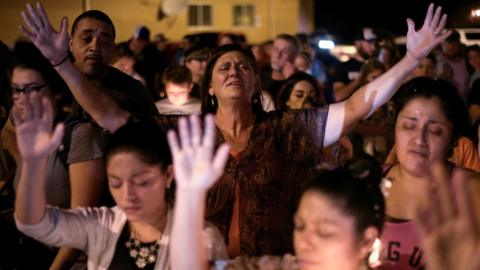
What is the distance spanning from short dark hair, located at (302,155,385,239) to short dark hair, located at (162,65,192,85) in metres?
3.91

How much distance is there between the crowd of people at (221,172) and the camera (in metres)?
2.45

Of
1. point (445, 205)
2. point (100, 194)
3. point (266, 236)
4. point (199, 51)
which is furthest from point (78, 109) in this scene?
point (199, 51)

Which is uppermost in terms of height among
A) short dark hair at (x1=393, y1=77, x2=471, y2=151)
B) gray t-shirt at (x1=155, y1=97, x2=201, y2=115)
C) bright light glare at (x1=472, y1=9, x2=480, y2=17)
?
bright light glare at (x1=472, y1=9, x2=480, y2=17)

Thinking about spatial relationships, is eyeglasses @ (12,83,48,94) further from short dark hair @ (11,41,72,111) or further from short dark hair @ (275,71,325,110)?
short dark hair @ (275,71,325,110)

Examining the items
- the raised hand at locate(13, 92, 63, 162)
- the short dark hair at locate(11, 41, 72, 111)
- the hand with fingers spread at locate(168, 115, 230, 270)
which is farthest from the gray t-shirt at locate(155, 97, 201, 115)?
the hand with fingers spread at locate(168, 115, 230, 270)

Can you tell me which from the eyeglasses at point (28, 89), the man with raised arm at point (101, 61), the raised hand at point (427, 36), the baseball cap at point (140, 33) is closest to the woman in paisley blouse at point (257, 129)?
the raised hand at point (427, 36)

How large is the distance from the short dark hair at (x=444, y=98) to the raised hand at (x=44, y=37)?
61.6 inches

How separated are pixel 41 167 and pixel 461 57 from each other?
751 centimetres

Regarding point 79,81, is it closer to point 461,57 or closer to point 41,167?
point 41,167

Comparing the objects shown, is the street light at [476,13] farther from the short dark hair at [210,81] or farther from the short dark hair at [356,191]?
the short dark hair at [356,191]

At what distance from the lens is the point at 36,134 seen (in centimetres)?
263

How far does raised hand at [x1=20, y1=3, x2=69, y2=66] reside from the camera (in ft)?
11.1

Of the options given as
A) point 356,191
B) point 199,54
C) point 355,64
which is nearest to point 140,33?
point 199,54

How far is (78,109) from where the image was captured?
3.72 metres
